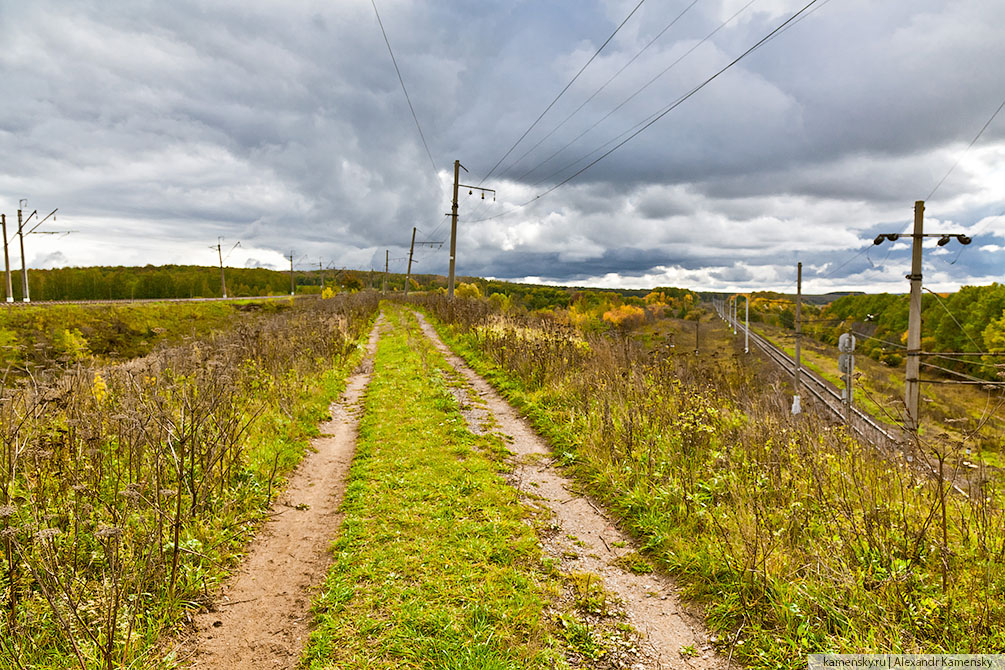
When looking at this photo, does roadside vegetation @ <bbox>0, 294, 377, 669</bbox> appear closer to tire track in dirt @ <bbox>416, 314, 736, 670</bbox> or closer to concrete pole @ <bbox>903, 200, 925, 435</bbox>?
tire track in dirt @ <bbox>416, 314, 736, 670</bbox>

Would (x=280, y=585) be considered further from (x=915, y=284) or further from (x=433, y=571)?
(x=915, y=284)

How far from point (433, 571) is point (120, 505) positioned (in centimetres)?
303

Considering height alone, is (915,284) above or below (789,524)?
above

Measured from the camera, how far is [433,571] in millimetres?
3846

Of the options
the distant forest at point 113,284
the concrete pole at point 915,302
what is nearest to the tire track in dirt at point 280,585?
the concrete pole at point 915,302

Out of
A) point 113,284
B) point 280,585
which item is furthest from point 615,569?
point 113,284

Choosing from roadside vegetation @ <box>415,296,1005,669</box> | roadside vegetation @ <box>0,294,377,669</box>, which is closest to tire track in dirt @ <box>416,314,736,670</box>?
roadside vegetation @ <box>415,296,1005,669</box>

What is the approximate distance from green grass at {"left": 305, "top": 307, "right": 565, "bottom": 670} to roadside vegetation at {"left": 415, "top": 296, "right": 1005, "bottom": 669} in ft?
4.15

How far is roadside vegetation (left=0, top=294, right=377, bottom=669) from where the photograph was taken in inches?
115

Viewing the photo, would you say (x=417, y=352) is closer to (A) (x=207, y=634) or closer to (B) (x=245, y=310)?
(A) (x=207, y=634)

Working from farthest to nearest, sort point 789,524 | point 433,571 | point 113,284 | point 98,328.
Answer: point 113,284
point 98,328
point 789,524
point 433,571

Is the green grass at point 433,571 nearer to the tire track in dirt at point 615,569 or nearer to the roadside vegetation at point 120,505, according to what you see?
the tire track in dirt at point 615,569

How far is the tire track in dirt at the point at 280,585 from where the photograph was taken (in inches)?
123

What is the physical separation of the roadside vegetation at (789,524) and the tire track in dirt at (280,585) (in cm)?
295
